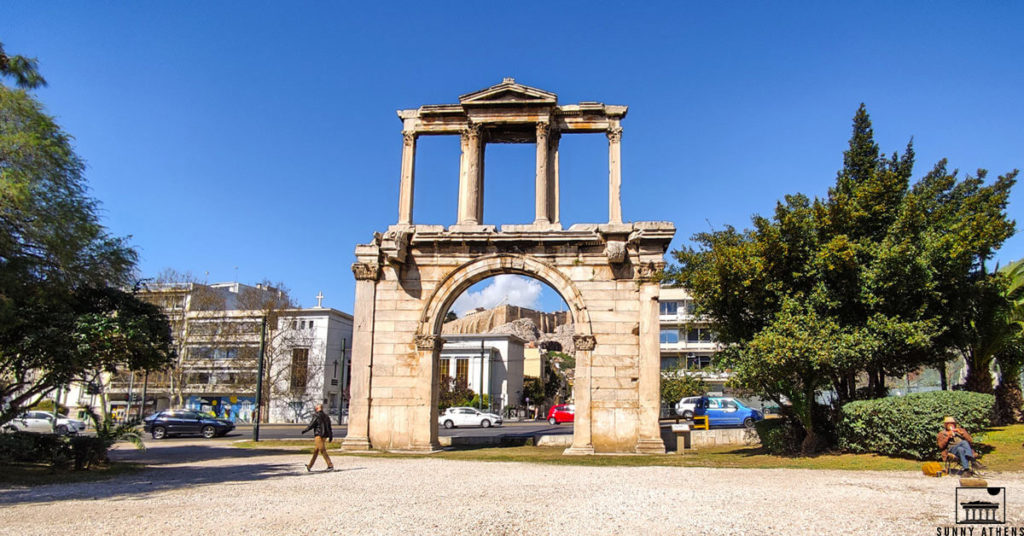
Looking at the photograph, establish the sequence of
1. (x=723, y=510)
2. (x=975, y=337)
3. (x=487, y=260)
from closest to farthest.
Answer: (x=723, y=510) → (x=975, y=337) → (x=487, y=260)

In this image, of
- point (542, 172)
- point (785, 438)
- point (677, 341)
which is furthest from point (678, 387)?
point (542, 172)

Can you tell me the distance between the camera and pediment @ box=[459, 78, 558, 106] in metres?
19.8

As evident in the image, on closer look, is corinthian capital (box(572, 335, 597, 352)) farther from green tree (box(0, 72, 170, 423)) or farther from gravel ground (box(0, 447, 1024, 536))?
green tree (box(0, 72, 170, 423))

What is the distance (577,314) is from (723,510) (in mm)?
10018

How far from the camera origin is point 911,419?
14.0 metres

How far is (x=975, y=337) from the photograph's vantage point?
1764cm

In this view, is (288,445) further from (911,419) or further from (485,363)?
(485,363)

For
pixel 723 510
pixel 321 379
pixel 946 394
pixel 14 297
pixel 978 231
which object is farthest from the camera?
pixel 321 379

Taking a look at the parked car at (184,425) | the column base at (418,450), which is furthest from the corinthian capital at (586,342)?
the parked car at (184,425)

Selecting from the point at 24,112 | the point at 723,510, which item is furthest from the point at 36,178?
the point at 723,510

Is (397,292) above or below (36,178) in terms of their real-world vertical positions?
below

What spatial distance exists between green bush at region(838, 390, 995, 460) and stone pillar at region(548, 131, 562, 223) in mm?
9491

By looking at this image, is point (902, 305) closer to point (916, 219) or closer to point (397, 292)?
point (916, 219)

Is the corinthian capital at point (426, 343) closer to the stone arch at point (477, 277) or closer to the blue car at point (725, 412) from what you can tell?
the stone arch at point (477, 277)
